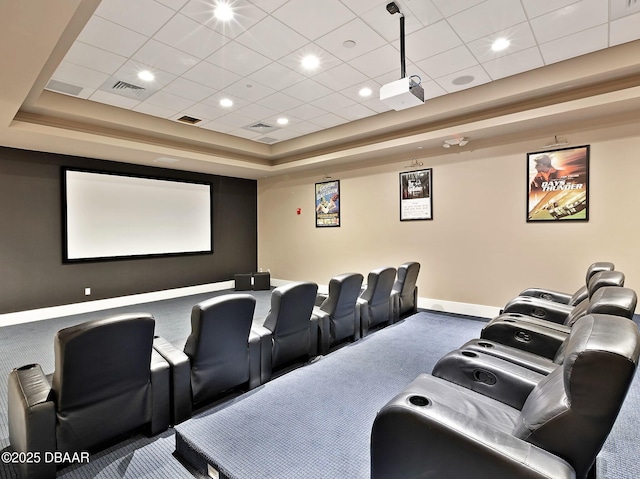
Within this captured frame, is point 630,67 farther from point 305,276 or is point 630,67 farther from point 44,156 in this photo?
point 44,156

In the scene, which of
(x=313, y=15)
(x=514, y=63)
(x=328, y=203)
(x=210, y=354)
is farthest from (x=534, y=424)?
(x=328, y=203)

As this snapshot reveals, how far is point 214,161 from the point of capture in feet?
22.9

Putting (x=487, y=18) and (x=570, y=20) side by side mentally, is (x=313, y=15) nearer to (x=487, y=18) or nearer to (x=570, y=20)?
(x=487, y=18)

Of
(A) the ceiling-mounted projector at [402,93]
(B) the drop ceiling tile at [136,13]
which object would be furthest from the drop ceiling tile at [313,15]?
(B) the drop ceiling tile at [136,13]

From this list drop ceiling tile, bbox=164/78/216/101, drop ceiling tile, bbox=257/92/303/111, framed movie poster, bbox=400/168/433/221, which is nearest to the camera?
drop ceiling tile, bbox=164/78/216/101

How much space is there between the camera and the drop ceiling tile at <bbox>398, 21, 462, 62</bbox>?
328 cm

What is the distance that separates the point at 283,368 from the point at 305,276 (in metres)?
4.95

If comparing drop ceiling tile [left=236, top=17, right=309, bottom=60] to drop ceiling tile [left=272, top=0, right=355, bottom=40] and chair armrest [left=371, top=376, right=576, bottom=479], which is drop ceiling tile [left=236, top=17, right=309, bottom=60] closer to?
drop ceiling tile [left=272, top=0, right=355, bottom=40]

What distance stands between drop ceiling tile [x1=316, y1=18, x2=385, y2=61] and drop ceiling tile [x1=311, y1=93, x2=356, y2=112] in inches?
45.9

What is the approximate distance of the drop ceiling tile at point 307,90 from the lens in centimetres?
449

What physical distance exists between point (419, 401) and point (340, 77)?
13.2 feet

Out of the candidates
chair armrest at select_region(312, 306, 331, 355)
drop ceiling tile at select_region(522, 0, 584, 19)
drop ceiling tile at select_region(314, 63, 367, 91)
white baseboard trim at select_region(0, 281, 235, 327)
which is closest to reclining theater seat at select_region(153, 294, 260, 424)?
chair armrest at select_region(312, 306, 331, 355)

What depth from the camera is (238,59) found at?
379cm

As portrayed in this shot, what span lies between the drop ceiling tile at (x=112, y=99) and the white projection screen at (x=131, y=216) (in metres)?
1.94
